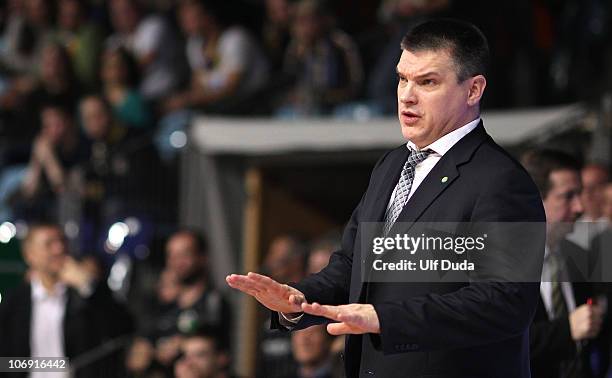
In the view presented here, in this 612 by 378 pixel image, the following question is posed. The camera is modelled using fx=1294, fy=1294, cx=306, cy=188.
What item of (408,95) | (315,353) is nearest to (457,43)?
(408,95)

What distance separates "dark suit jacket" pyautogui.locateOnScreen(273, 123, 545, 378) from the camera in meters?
3.63

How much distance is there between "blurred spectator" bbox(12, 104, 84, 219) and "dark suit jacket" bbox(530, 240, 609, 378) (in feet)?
22.8

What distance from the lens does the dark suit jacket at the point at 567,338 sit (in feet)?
17.1

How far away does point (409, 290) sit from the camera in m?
3.88

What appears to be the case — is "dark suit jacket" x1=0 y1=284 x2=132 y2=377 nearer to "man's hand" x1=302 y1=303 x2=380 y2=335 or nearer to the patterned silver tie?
the patterned silver tie

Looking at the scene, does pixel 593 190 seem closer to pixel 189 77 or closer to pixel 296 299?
pixel 296 299

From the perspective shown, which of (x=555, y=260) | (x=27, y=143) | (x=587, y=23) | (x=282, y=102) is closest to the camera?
(x=555, y=260)

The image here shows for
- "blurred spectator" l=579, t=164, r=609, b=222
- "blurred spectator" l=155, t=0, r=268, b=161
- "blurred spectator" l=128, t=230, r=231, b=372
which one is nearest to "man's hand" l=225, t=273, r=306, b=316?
"blurred spectator" l=579, t=164, r=609, b=222

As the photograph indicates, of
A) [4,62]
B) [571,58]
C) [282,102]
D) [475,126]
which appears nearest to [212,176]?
[282,102]

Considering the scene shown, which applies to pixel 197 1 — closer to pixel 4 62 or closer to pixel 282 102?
pixel 282 102

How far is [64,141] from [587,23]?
4902 mm

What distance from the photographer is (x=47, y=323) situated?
864 cm

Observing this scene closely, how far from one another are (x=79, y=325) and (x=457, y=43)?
542 cm

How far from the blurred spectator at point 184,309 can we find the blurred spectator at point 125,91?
3.08 m
